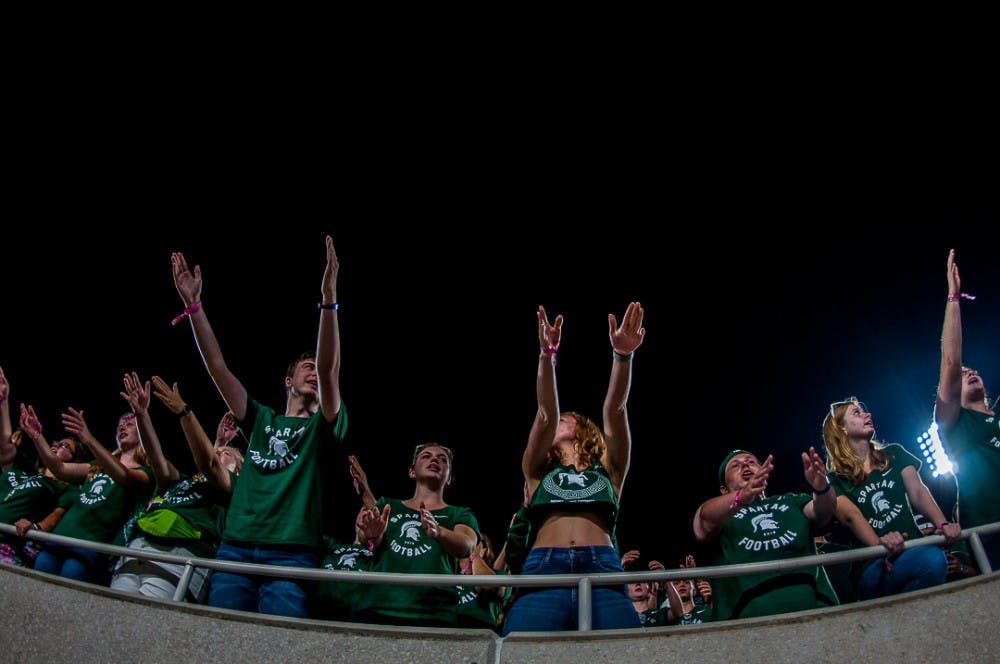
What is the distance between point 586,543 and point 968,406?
258 centimetres

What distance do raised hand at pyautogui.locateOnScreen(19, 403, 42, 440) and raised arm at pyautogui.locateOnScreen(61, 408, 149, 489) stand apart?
1.98ft

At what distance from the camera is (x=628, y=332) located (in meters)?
4.30

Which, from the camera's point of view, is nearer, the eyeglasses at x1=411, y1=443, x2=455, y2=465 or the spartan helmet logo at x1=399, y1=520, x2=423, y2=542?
the spartan helmet logo at x1=399, y1=520, x2=423, y2=542

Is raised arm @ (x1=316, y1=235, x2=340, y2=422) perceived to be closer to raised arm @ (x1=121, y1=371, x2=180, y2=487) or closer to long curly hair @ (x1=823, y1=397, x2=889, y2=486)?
raised arm @ (x1=121, y1=371, x2=180, y2=487)

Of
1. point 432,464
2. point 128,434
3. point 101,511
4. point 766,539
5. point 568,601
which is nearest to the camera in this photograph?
point 568,601

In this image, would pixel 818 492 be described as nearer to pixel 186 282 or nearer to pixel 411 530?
pixel 411 530

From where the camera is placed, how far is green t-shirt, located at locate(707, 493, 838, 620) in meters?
3.69

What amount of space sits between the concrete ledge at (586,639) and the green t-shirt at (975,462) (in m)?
0.76

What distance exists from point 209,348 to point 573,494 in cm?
232

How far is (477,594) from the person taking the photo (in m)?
4.46

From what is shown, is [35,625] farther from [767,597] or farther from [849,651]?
[849,651]

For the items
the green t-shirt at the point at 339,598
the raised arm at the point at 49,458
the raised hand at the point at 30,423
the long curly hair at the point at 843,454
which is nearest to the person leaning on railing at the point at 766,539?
the long curly hair at the point at 843,454

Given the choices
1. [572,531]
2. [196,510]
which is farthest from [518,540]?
[196,510]

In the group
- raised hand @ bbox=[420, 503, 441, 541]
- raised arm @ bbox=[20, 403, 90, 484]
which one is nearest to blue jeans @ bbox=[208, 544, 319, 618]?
raised hand @ bbox=[420, 503, 441, 541]
